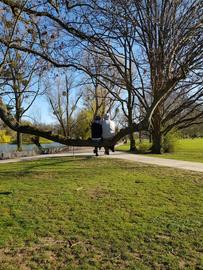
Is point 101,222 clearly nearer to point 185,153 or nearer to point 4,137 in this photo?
point 185,153

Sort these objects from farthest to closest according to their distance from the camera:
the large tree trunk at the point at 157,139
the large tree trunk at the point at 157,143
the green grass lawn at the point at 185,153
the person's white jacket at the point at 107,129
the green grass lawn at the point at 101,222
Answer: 1. the large tree trunk at the point at 157,143
2. the large tree trunk at the point at 157,139
3. the green grass lawn at the point at 185,153
4. the green grass lawn at the point at 101,222
5. the person's white jacket at the point at 107,129

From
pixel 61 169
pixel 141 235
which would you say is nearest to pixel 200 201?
pixel 141 235

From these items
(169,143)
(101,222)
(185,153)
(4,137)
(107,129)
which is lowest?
(101,222)

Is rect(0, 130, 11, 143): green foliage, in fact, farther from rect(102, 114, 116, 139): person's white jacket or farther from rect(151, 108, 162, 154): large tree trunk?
rect(102, 114, 116, 139): person's white jacket

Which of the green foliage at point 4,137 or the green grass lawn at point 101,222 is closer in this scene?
the green grass lawn at point 101,222

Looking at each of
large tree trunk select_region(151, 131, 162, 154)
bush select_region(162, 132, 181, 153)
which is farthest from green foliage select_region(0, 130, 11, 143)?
large tree trunk select_region(151, 131, 162, 154)

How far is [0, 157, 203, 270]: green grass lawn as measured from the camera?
6.39 m

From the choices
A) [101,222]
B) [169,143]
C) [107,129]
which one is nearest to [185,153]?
[169,143]

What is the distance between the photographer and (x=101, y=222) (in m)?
8.21

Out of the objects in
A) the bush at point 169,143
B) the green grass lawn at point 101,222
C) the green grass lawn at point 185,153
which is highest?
the bush at point 169,143

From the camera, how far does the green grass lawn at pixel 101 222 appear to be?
6387 mm

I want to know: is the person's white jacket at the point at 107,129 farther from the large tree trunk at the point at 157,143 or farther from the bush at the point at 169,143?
the bush at the point at 169,143

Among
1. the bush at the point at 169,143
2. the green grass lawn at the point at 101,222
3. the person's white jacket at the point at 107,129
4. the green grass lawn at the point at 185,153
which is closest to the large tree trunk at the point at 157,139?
the green grass lawn at the point at 185,153

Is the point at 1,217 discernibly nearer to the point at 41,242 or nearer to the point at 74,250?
the point at 41,242
